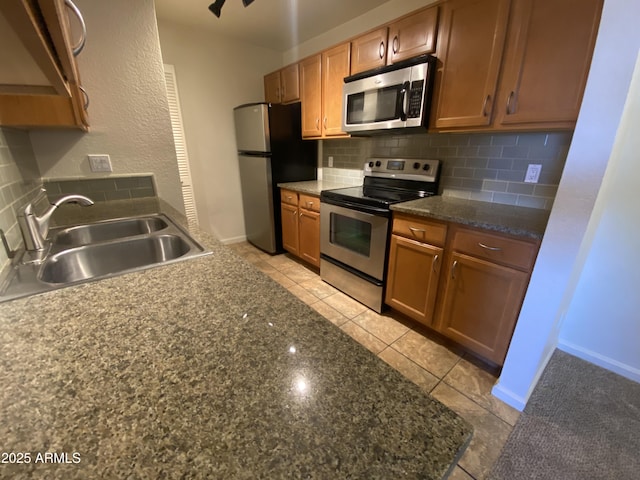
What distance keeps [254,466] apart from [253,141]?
313cm

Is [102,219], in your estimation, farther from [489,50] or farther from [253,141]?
[489,50]

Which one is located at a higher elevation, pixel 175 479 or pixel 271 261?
pixel 175 479

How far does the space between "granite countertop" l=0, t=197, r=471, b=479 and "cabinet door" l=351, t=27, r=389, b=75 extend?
2171mm

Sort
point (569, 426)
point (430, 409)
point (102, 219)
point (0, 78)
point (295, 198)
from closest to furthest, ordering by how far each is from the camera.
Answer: point (430, 409), point (0, 78), point (569, 426), point (102, 219), point (295, 198)

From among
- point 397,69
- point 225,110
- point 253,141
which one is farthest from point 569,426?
point 225,110

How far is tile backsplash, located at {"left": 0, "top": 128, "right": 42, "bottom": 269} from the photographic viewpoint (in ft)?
3.13

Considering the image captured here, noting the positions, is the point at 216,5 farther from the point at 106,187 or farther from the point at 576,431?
the point at 576,431

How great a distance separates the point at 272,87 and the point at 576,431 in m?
3.82

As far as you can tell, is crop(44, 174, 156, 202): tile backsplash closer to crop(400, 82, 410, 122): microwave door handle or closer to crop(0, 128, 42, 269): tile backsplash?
crop(0, 128, 42, 269): tile backsplash

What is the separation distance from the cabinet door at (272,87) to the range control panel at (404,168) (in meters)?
1.45

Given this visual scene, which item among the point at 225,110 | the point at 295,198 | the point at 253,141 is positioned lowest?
the point at 295,198

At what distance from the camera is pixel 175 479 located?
0.32 m

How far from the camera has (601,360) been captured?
5.55 feet

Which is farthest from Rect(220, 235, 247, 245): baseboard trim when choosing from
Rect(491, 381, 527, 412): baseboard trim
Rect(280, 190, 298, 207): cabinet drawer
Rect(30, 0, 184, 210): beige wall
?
Rect(491, 381, 527, 412): baseboard trim
